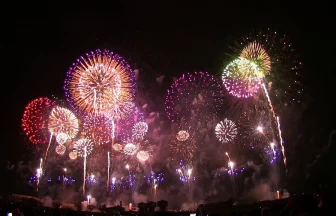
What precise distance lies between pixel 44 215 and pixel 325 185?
37969 millimetres

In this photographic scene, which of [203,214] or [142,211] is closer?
[203,214]

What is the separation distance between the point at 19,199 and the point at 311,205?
136 ft

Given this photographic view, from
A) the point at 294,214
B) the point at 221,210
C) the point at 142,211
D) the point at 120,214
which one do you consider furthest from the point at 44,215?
the point at 294,214

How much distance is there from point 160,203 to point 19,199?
29749 millimetres

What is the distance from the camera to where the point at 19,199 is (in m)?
39.1

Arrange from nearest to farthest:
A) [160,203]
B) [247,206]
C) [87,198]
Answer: [160,203] < [247,206] < [87,198]

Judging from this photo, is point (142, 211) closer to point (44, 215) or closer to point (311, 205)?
point (44, 215)

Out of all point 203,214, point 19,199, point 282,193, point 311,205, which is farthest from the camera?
point 282,193

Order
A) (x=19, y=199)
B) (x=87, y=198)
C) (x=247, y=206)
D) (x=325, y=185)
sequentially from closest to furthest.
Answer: (x=247, y=206)
(x=19, y=199)
(x=325, y=185)
(x=87, y=198)

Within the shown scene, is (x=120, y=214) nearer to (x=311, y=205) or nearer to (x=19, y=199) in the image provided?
(x=311, y=205)

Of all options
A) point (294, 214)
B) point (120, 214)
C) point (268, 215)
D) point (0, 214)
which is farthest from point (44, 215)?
point (294, 214)

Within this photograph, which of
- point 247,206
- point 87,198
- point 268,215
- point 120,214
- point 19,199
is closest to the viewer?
point 268,215

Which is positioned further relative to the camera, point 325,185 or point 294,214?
point 325,185

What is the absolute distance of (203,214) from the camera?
41.5 ft
